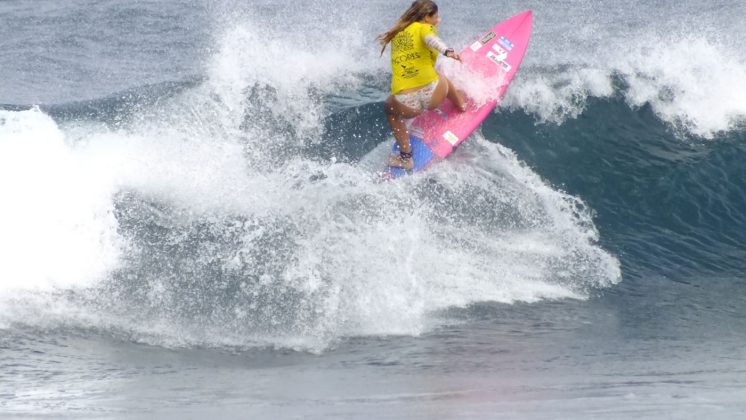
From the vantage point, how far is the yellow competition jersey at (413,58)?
8.07 metres

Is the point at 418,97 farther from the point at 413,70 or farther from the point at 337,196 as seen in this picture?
the point at 337,196

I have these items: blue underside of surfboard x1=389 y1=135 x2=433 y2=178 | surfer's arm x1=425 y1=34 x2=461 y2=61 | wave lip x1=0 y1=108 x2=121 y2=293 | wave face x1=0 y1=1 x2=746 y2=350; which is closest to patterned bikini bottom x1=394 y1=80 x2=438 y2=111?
blue underside of surfboard x1=389 y1=135 x2=433 y2=178

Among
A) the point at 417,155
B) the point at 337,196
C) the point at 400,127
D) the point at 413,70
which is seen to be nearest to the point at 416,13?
the point at 413,70

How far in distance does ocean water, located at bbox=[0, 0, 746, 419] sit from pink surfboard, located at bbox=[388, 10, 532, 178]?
225 mm

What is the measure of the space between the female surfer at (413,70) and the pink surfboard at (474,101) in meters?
0.21

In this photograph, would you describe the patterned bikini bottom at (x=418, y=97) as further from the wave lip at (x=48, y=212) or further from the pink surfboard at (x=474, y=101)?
the wave lip at (x=48, y=212)

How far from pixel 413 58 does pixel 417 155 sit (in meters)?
0.98

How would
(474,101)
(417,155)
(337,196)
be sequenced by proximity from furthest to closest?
(474,101), (417,155), (337,196)

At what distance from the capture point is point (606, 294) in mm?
7727

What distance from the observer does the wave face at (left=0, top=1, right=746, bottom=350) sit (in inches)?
279

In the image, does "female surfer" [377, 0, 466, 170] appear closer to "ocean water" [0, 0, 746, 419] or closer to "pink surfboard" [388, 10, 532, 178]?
"pink surfboard" [388, 10, 532, 178]

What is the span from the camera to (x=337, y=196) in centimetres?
770

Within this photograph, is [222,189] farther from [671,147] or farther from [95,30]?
[95,30]

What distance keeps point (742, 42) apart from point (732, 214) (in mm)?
3737
